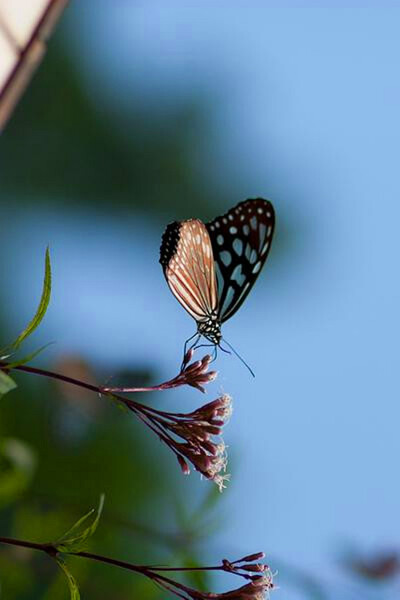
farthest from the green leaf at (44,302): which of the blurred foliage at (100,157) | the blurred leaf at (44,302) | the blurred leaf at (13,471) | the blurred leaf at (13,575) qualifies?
the blurred foliage at (100,157)

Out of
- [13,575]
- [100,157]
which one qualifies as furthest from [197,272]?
[100,157]

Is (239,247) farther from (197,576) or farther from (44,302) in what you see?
(197,576)

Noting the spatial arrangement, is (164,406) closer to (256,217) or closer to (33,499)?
(33,499)

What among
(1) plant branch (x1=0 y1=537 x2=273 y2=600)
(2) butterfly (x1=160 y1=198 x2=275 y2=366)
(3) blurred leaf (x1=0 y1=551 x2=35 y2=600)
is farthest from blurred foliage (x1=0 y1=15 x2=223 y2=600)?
(2) butterfly (x1=160 y1=198 x2=275 y2=366)

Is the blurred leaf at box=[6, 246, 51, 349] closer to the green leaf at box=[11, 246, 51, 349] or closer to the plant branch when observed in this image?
the green leaf at box=[11, 246, 51, 349]

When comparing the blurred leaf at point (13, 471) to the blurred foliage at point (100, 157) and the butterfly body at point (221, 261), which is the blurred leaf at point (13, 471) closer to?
the butterfly body at point (221, 261)

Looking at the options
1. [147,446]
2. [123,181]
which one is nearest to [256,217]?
[147,446]

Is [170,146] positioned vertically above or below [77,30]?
below

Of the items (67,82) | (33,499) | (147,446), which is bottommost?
(33,499)
